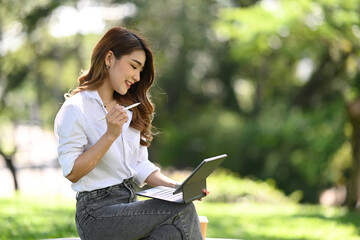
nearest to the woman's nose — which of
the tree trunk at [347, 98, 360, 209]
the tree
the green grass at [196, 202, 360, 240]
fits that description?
the green grass at [196, 202, 360, 240]

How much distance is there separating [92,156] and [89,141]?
187 mm

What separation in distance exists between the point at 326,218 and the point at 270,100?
13311mm

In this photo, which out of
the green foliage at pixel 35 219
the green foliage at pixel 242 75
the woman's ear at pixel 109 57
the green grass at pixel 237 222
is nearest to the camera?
the woman's ear at pixel 109 57

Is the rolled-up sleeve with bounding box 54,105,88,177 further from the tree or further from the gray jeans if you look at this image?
the tree

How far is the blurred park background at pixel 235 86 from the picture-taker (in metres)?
8.28

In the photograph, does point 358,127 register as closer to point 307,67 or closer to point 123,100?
point 123,100

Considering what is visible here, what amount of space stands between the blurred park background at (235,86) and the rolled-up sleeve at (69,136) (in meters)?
3.51

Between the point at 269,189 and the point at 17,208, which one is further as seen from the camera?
the point at 269,189

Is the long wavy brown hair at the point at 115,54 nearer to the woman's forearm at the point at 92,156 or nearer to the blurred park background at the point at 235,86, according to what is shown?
the woman's forearm at the point at 92,156

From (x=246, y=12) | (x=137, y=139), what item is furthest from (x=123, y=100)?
(x=246, y=12)

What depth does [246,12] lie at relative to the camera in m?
8.04

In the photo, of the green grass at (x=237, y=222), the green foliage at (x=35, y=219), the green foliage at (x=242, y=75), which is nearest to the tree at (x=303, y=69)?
the green foliage at (x=242, y=75)

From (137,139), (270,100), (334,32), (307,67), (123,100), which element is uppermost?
(123,100)

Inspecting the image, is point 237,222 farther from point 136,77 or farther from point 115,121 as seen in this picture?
point 115,121
